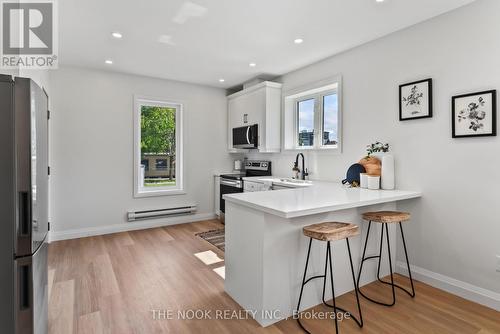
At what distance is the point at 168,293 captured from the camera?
243 cm

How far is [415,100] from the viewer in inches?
105

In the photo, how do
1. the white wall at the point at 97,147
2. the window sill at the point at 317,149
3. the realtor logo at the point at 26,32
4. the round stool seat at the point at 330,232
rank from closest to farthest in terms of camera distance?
the round stool seat at the point at 330,232 < the realtor logo at the point at 26,32 < the window sill at the point at 317,149 < the white wall at the point at 97,147

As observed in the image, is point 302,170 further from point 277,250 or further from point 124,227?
point 124,227

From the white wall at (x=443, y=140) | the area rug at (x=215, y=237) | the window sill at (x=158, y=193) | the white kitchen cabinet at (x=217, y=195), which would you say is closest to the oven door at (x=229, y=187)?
the white kitchen cabinet at (x=217, y=195)

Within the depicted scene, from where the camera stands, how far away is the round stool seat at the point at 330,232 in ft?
5.95

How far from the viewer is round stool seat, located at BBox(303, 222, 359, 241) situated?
1812mm

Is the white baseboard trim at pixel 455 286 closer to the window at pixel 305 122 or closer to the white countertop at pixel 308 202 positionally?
the white countertop at pixel 308 202

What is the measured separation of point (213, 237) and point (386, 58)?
126 inches

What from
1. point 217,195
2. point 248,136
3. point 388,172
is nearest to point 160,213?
point 217,195

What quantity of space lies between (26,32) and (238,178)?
3.06 meters

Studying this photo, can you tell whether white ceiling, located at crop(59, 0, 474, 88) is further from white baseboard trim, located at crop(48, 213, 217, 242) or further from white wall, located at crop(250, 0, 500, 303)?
white baseboard trim, located at crop(48, 213, 217, 242)

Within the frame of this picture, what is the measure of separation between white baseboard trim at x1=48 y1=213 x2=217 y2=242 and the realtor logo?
2.30 m

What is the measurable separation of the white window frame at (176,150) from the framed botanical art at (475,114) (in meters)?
3.96

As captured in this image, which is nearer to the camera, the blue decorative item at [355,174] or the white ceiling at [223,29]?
the white ceiling at [223,29]
